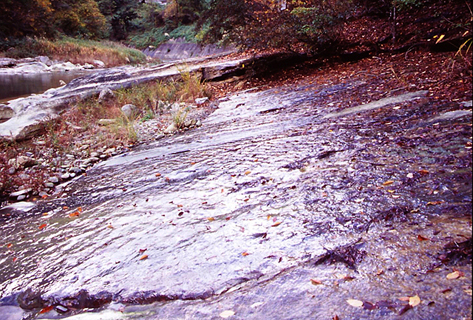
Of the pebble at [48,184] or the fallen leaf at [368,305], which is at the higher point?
the fallen leaf at [368,305]

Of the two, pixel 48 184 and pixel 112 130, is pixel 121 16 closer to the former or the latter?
pixel 112 130

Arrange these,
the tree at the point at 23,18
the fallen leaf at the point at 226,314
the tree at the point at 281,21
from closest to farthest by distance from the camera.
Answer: the fallen leaf at the point at 226,314, the tree at the point at 281,21, the tree at the point at 23,18

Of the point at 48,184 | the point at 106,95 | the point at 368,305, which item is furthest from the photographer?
the point at 106,95

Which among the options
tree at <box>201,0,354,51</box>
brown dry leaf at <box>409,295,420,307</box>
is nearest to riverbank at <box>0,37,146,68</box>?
tree at <box>201,0,354,51</box>

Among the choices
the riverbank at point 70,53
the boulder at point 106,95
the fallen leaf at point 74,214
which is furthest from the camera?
the riverbank at point 70,53

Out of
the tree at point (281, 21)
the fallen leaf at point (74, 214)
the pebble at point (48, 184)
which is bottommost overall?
the pebble at point (48, 184)

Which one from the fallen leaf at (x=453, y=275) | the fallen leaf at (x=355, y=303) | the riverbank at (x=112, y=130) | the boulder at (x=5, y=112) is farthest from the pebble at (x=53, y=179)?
the boulder at (x=5, y=112)

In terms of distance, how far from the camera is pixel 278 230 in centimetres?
238

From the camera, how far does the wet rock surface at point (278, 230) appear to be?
65.7 inches

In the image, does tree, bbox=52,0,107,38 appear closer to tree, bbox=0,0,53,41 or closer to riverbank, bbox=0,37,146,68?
tree, bbox=0,0,53,41

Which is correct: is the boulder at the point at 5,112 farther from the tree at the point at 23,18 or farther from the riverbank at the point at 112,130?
the tree at the point at 23,18

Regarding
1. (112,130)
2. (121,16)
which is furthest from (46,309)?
(121,16)

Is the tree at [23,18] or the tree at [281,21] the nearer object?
the tree at [281,21]

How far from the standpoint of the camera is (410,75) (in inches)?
184
